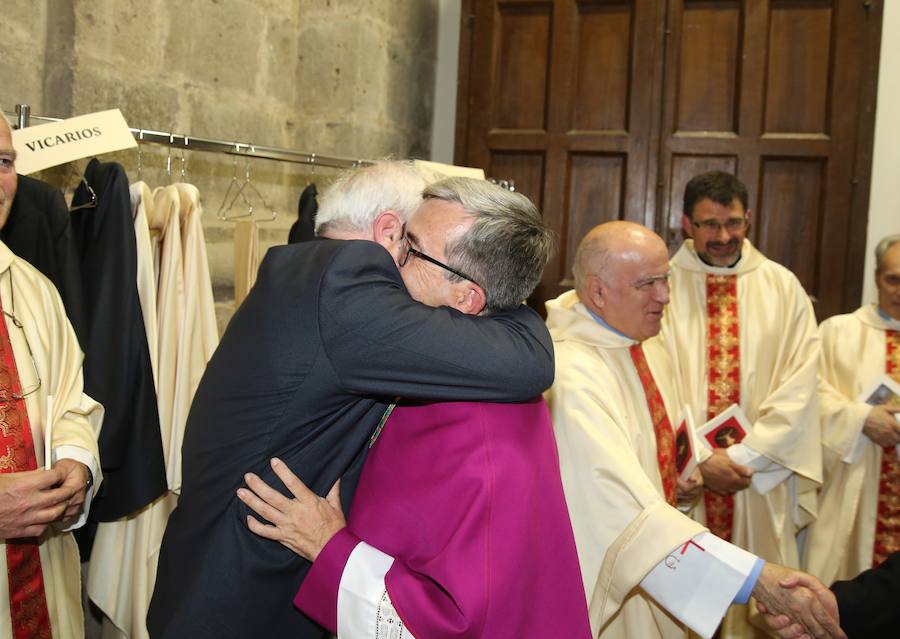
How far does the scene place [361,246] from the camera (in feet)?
4.98

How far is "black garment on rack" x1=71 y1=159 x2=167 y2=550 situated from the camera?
229cm

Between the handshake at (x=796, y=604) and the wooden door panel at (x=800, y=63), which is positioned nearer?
the handshake at (x=796, y=604)

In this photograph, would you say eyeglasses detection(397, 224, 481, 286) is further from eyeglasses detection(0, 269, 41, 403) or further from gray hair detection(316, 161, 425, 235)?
eyeglasses detection(0, 269, 41, 403)

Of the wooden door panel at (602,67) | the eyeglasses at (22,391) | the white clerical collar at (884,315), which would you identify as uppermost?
the wooden door panel at (602,67)

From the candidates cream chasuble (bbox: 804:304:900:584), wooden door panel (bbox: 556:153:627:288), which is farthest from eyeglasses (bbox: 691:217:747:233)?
wooden door panel (bbox: 556:153:627:288)

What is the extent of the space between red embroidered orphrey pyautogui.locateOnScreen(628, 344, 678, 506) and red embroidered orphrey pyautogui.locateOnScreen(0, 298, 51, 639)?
1750 millimetres

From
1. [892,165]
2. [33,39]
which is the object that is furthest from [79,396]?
[892,165]

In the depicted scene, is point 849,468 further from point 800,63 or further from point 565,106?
point 565,106

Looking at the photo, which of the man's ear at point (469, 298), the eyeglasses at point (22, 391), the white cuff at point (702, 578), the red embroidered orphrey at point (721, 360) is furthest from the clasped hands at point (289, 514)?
the red embroidered orphrey at point (721, 360)

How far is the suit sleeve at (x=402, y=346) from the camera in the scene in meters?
1.44

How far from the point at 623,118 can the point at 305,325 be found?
136 inches

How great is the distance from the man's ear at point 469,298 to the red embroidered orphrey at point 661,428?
3.86 ft

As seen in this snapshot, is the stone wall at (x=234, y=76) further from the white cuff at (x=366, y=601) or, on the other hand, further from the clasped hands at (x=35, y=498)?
the white cuff at (x=366, y=601)

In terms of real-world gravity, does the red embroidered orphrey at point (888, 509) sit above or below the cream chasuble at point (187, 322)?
below
